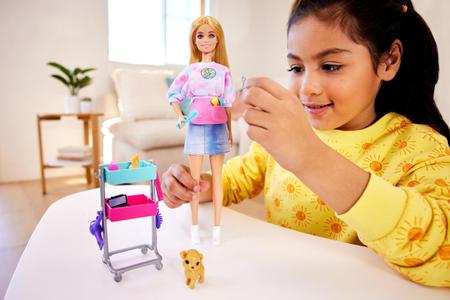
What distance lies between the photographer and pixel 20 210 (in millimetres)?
2301

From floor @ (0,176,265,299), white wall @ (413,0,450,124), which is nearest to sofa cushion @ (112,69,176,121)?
floor @ (0,176,265,299)

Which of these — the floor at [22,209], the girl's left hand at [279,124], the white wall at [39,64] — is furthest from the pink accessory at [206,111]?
the white wall at [39,64]

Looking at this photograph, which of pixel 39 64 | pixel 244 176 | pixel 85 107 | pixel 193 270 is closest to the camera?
pixel 193 270

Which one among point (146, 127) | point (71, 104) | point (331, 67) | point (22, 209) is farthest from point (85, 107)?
point (331, 67)

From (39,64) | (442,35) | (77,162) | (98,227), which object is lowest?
(77,162)

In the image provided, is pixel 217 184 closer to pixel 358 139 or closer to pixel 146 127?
pixel 358 139

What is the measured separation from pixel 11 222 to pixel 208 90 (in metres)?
2.03

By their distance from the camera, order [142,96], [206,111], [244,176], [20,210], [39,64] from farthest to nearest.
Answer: [39,64], [142,96], [20,210], [244,176], [206,111]

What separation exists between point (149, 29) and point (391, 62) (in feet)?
9.94

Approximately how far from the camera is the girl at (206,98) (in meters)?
0.56

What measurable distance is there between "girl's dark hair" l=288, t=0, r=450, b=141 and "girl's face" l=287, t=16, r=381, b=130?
0.08 ft

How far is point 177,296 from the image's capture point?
1.39 ft

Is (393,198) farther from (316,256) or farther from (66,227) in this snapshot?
(66,227)

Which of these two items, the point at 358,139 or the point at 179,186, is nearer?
the point at 179,186
